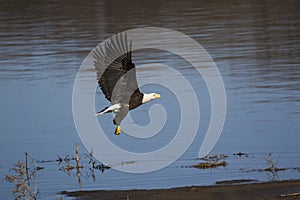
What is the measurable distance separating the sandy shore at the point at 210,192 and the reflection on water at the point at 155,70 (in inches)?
10.4

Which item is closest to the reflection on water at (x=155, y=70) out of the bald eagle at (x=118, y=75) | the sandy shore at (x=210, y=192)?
the sandy shore at (x=210, y=192)

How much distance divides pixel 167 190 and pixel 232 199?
0.64 m

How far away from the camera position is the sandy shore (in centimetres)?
762

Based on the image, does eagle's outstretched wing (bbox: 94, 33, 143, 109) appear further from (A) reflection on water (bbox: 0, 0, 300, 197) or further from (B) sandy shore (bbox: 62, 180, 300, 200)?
(B) sandy shore (bbox: 62, 180, 300, 200)

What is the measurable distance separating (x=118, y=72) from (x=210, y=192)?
141cm

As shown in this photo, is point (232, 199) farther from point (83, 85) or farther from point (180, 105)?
point (83, 85)

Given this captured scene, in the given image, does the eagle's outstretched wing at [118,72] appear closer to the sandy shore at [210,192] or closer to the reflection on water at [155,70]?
the reflection on water at [155,70]

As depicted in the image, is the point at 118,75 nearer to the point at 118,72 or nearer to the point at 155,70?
the point at 118,72

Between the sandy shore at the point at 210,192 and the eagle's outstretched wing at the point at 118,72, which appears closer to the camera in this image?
the sandy shore at the point at 210,192

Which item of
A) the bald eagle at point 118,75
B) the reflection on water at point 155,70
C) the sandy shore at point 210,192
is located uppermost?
the reflection on water at point 155,70

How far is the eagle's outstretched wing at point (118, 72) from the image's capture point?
8227 millimetres

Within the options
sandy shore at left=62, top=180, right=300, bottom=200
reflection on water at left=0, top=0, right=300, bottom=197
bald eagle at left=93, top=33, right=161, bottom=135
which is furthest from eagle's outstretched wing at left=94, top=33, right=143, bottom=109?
sandy shore at left=62, top=180, right=300, bottom=200

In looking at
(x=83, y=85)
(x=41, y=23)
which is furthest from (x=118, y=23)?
(x=83, y=85)

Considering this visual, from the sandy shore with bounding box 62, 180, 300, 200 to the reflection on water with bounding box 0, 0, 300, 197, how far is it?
0.87 feet
